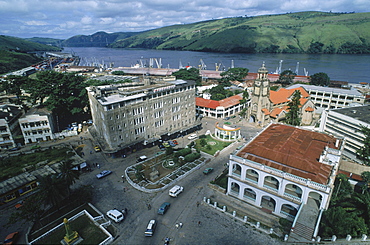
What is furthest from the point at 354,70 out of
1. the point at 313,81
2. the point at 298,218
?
the point at 298,218

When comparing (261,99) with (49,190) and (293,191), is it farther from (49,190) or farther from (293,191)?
(49,190)

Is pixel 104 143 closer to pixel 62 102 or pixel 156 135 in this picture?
pixel 156 135

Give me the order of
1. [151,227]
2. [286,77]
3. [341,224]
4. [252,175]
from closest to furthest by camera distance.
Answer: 1. [341,224]
2. [151,227]
3. [252,175]
4. [286,77]

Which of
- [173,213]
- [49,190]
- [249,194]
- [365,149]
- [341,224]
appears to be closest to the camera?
[341,224]

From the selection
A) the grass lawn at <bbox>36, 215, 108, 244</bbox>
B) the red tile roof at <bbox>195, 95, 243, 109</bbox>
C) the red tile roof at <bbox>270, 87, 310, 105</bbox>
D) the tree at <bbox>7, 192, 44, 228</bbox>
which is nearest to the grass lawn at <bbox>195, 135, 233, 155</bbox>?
the red tile roof at <bbox>195, 95, 243, 109</bbox>

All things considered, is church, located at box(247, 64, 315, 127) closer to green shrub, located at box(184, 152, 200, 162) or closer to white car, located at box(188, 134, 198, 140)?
white car, located at box(188, 134, 198, 140)

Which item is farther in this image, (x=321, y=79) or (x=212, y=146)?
(x=321, y=79)

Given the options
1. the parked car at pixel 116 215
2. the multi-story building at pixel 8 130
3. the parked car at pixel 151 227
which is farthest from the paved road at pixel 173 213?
the multi-story building at pixel 8 130

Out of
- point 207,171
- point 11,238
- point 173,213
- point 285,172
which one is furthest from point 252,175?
point 11,238
